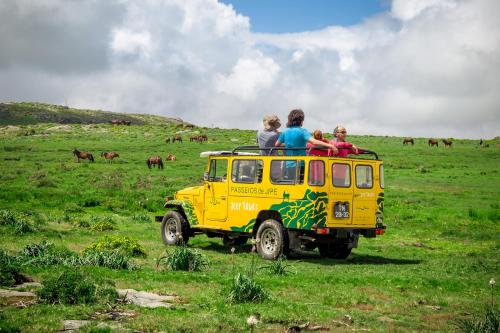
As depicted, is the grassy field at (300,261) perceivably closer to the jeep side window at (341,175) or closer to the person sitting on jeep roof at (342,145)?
the jeep side window at (341,175)

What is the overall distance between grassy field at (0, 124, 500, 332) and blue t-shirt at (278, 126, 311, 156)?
3095mm

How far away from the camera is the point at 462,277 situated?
15562 mm

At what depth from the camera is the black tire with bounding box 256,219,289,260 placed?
17.5 metres

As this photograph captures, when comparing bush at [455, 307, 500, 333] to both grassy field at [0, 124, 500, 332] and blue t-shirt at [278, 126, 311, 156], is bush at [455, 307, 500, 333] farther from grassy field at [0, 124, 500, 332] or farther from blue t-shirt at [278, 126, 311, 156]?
blue t-shirt at [278, 126, 311, 156]

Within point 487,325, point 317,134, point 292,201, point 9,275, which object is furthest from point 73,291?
→ point 317,134

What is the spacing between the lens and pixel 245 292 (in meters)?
11.4

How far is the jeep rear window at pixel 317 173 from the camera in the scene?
16953 mm

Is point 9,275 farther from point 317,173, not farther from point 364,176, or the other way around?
point 364,176

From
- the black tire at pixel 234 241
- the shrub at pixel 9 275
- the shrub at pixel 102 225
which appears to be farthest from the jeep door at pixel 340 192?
the shrub at pixel 102 225

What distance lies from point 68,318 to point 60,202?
24.3 m

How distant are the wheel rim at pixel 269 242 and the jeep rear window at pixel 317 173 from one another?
1994 mm

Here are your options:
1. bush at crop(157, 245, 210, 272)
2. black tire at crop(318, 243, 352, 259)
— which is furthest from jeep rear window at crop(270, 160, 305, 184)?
bush at crop(157, 245, 210, 272)

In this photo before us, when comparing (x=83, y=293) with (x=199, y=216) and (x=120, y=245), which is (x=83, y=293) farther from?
(x=199, y=216)

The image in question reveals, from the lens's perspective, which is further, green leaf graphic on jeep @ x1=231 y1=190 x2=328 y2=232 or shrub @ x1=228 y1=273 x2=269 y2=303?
green leaf graphic on jeep @ x1=231 y1=190 x2=328 y2=232
